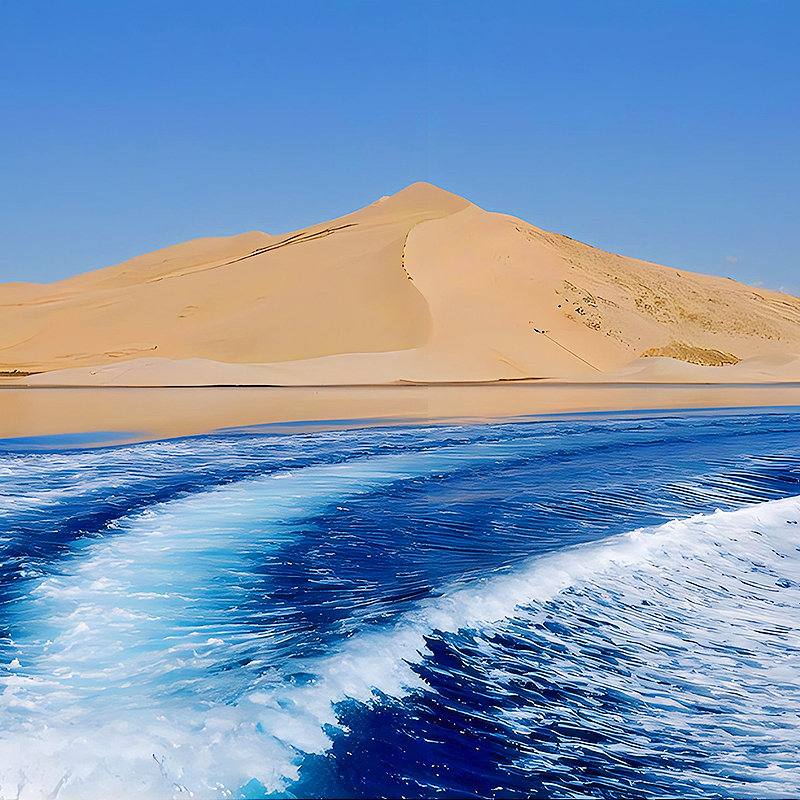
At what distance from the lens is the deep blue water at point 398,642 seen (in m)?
2.86

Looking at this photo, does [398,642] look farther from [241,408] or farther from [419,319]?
[419,319]

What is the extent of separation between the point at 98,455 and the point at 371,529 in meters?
5.56

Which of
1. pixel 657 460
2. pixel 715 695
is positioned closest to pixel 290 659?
pixel 715 695

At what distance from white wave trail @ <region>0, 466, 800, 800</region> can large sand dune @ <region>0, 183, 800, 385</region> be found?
101ft

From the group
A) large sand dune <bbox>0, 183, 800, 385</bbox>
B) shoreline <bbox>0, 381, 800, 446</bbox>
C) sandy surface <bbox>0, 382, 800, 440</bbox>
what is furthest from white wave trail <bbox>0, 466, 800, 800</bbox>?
large sand dune <bbox>0, 183, 800, 385</bbox>

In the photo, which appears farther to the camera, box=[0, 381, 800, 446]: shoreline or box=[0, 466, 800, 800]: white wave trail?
box=[0, 381, 800, 446]: shoreline

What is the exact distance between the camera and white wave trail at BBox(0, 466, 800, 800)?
2834 millimetres

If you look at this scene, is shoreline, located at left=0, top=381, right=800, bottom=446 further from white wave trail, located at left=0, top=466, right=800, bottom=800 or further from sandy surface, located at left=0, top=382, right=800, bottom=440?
white wave trail, located at left=0, top=466, right=800, bottom=800

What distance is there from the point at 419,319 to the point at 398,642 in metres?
Result: 45.9

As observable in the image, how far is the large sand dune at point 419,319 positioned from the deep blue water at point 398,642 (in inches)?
1162

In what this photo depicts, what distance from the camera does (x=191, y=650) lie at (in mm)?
3783

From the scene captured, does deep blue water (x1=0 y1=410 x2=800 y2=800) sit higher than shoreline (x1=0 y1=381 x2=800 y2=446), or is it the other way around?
shoreline (x1=0 y1=381 x2=800 y2=446)

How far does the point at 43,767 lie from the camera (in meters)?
2.79

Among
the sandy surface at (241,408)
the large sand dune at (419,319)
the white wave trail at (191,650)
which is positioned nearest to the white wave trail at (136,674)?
the white wave trail at (191,650)
